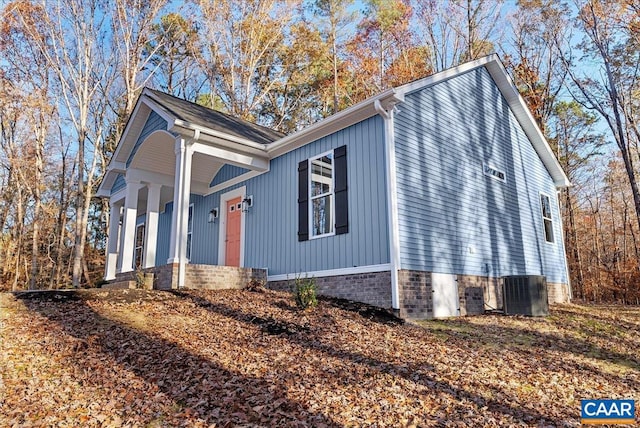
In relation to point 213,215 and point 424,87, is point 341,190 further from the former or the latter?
point 213,215

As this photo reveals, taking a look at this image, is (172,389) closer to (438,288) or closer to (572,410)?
(572,410)

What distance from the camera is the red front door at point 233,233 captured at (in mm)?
10781

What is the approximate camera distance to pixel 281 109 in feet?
74.0

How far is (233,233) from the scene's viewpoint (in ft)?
36.0

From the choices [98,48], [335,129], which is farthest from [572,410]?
[98,48]

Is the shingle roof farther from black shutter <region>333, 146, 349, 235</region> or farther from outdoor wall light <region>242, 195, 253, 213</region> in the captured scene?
black shutter <region>333, 146, 349, 235</region>

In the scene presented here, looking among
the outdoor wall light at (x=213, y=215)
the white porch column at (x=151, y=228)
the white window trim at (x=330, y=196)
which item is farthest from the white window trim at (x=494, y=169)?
the white porch column at (x=151, y=228)

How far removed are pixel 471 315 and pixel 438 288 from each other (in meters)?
1.19

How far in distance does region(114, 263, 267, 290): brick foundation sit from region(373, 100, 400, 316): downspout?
135 inches

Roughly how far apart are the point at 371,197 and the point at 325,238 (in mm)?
1311

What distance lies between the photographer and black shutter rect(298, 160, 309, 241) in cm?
876

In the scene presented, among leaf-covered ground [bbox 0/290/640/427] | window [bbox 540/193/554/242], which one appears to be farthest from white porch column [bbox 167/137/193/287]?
window [bbox 540/193/554/242]

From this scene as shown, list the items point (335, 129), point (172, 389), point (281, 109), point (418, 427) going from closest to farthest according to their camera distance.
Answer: point (418, 427)
point (172, 389)
point (335, 129)
point (281, 109)

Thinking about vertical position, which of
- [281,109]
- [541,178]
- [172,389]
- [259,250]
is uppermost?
[281,109]
